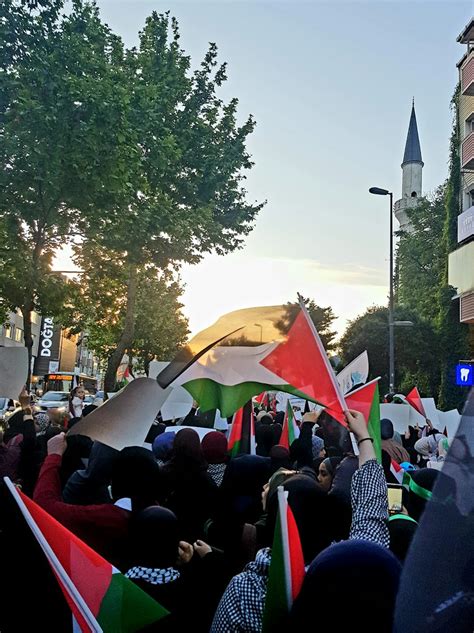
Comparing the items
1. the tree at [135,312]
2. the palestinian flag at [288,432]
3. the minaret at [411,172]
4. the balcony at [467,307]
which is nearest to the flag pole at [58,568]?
the palestinian flag at [288,432]

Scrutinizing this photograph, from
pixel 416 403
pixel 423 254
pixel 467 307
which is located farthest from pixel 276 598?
pixel 423 254

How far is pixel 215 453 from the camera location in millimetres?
5188

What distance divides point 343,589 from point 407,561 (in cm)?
18

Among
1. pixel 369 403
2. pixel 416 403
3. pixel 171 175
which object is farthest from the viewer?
pixel 171 175

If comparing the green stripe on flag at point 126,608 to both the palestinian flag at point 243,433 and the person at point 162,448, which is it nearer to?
the person at point 162,448

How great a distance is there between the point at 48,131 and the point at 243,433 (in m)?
9.68

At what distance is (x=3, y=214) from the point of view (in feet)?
49.6

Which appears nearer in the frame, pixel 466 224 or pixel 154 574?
pixel 154 574

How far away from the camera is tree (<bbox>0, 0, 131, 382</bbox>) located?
13.9 meters

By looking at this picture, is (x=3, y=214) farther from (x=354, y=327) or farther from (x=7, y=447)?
(x=354, y=327)

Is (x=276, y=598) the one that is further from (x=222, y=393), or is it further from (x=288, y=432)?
(x=288, y=432)

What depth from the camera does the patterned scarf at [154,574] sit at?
2750 millimetres

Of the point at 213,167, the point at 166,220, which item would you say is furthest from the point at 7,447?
the point at 213,167

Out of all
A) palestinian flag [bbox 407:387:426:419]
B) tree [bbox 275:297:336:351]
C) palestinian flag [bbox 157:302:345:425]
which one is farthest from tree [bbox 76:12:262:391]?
tree [bbox 275:297:336:351]
